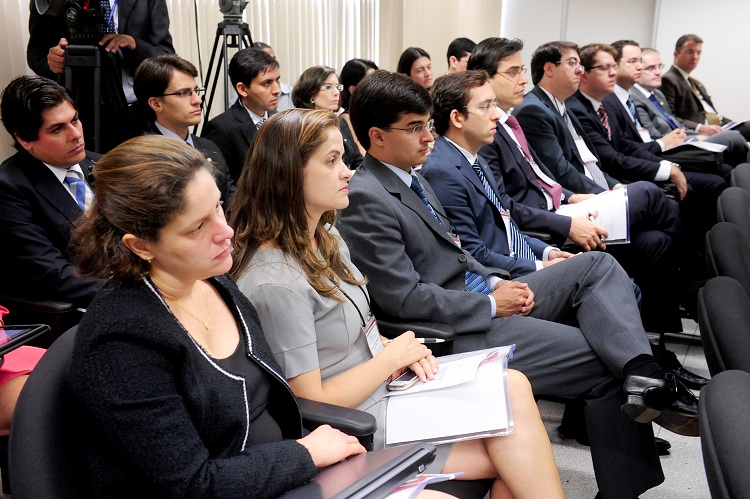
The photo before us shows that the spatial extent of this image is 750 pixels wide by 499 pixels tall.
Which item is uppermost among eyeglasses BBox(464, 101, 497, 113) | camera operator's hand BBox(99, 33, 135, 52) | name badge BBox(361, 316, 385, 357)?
camera operator's hand BBox(99, 33, 135, 52)

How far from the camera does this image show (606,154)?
13.8 ft

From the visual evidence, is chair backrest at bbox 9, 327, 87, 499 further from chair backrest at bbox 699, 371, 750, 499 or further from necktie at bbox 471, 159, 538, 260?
necktie at bbox 471, 159, 538, 260

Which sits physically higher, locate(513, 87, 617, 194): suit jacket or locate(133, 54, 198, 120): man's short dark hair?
locate(133, 54, 198, 120): man's short dark hair

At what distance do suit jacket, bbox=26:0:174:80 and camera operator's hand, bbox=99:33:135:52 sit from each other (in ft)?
0.29

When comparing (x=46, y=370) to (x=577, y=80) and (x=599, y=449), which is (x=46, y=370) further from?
(x=577, y=80)

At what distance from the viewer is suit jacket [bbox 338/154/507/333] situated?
Answer: 6.67 ft

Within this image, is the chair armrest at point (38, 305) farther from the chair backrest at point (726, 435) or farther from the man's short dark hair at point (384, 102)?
the chair backrest at point (726, 435)

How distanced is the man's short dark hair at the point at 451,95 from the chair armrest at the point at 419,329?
3.21 ft

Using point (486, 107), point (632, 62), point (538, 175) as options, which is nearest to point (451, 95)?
point (486, 107)

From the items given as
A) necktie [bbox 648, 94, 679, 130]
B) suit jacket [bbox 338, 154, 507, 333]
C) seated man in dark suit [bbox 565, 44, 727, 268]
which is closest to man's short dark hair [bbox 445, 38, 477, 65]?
necktie [bbox 648, 94, 679, 130]

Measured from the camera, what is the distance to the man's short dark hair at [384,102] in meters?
2.24

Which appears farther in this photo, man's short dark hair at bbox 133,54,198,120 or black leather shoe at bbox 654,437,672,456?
man's short dark hair at bbox 133,54,198,120

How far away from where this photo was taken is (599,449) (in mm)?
1968

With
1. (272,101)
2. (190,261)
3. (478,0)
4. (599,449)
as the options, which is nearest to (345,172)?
(190,261)
